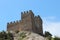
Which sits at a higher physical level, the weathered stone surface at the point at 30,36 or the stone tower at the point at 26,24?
the stone tower at the point at 26,24

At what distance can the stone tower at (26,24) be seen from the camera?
54406 millimetres

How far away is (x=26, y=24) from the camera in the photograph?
54.6 meters

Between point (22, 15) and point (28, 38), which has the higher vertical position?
point (22, 15)

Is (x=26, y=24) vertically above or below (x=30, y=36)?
above

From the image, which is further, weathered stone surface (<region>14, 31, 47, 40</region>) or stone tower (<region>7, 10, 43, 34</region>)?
stone tower (<region>7, 10, 43, 34</region>)

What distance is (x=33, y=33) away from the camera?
52688mm

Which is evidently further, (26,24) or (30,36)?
(26,24)

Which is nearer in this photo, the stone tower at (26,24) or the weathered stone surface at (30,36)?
the weathered stone surface at (30,36)

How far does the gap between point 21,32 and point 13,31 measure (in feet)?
8.61

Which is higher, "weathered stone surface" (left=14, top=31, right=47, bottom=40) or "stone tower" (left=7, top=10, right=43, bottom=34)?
"stone tower" (left=7, top=10, right=43, bottom=34)

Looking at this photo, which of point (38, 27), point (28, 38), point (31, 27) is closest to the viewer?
point (28, 38)

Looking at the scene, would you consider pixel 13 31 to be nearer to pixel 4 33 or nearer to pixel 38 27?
pixel 4 33

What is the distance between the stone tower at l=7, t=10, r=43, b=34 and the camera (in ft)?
178

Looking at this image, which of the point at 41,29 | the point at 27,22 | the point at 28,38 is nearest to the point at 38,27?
the point at 41,29
